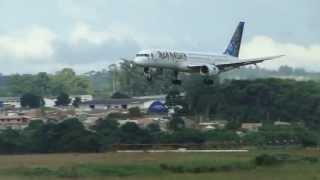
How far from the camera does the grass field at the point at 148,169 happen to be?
181 ft

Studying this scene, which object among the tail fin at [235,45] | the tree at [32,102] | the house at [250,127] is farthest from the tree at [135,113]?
the tree at [32,102]

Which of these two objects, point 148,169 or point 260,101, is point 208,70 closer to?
point 148,169

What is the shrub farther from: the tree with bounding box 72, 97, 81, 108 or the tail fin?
the tree with bounding box 72, 97, 81, 108

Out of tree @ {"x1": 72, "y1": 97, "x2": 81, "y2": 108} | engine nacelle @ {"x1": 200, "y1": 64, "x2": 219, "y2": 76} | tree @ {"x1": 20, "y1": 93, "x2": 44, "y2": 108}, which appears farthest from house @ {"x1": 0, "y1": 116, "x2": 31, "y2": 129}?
engine nacelle @ {"x1": 200, "y1": 64, "x2": 219, "y2": 76}

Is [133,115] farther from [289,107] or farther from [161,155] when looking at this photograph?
[161,155]

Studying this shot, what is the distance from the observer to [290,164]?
209ft

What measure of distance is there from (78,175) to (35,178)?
3238mm

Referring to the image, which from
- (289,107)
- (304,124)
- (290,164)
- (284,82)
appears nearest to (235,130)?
(304,124)

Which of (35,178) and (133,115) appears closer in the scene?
(35,178)

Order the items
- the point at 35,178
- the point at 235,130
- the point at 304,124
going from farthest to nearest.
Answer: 1. the point at 304,124
2. the point at 235,130
3. the point at 35,178

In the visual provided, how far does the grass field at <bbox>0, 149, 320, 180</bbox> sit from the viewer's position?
5503 cm

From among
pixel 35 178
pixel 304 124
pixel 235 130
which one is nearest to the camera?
pixel 35 178

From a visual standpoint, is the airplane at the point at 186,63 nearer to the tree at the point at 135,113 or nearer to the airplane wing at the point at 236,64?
the airplane wing at the point at 236,64

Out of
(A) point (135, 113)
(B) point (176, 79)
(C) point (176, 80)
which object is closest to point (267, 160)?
(C) point (176, 80)
